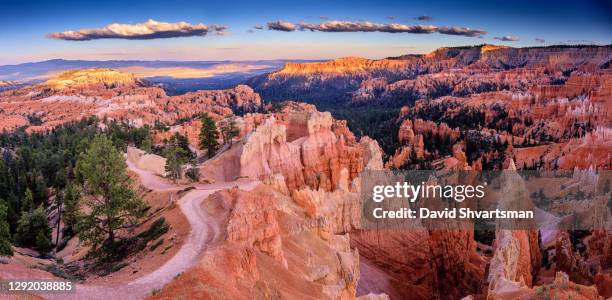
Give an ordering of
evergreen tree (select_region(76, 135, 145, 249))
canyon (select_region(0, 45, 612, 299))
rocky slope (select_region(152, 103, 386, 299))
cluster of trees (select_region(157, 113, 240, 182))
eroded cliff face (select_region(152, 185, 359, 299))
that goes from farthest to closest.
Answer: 1. cluster of trees (select_region(157, 113, 240, 182))
2. evergreen tree (select_region(76, 135, 145, 249))
3. canyon (select_region(0, 45, 612, 299))
4. rocky slope (select_region(152, 103, 386, 299))
5. eroded cliff face (select_region(152, 185, 359, 299))

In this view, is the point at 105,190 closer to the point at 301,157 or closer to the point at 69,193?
the point at 69,193

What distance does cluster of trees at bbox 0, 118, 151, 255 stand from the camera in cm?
2106

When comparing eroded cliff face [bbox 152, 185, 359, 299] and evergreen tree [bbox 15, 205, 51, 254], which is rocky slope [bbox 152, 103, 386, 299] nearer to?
eroded cliff face [bbox 152, 185, 359, 299]

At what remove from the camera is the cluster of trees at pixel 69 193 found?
21.1 m

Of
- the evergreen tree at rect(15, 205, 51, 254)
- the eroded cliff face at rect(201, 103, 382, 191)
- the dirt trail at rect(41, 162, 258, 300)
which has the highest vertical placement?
the dirt trail at rect(41, 162, 258, 300)

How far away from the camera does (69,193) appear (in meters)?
31.6

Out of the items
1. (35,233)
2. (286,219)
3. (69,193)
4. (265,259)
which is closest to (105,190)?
(286,219)

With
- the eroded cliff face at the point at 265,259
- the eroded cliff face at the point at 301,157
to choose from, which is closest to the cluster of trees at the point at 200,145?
the eroded cliff face at the point at 301,157

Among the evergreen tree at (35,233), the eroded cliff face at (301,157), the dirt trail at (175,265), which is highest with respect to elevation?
the dirt trail at (175,265)

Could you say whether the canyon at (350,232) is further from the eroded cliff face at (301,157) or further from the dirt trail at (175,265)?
the dirt trail at (175,265)

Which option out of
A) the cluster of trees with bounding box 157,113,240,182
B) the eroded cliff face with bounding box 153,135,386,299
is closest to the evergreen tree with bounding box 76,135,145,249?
the eroded cliff face with bounding box 153,135,386,299

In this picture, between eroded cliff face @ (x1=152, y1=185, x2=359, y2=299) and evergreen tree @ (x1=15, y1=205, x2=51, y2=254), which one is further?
evergreen tree @ (x1=15, y1=205, x2=51, y2=254)

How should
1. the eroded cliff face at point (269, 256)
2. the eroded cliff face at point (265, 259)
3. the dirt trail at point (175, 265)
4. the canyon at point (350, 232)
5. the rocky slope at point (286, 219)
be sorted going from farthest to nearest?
the canyon at point (350, 232) → the rocky slope at point (286, 219) → the dirt trail at point (175, 265) → the eroded cliff face at point (269, 256) → the eroded cliff face at point (265, 259)

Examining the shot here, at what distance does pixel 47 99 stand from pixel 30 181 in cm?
11824
